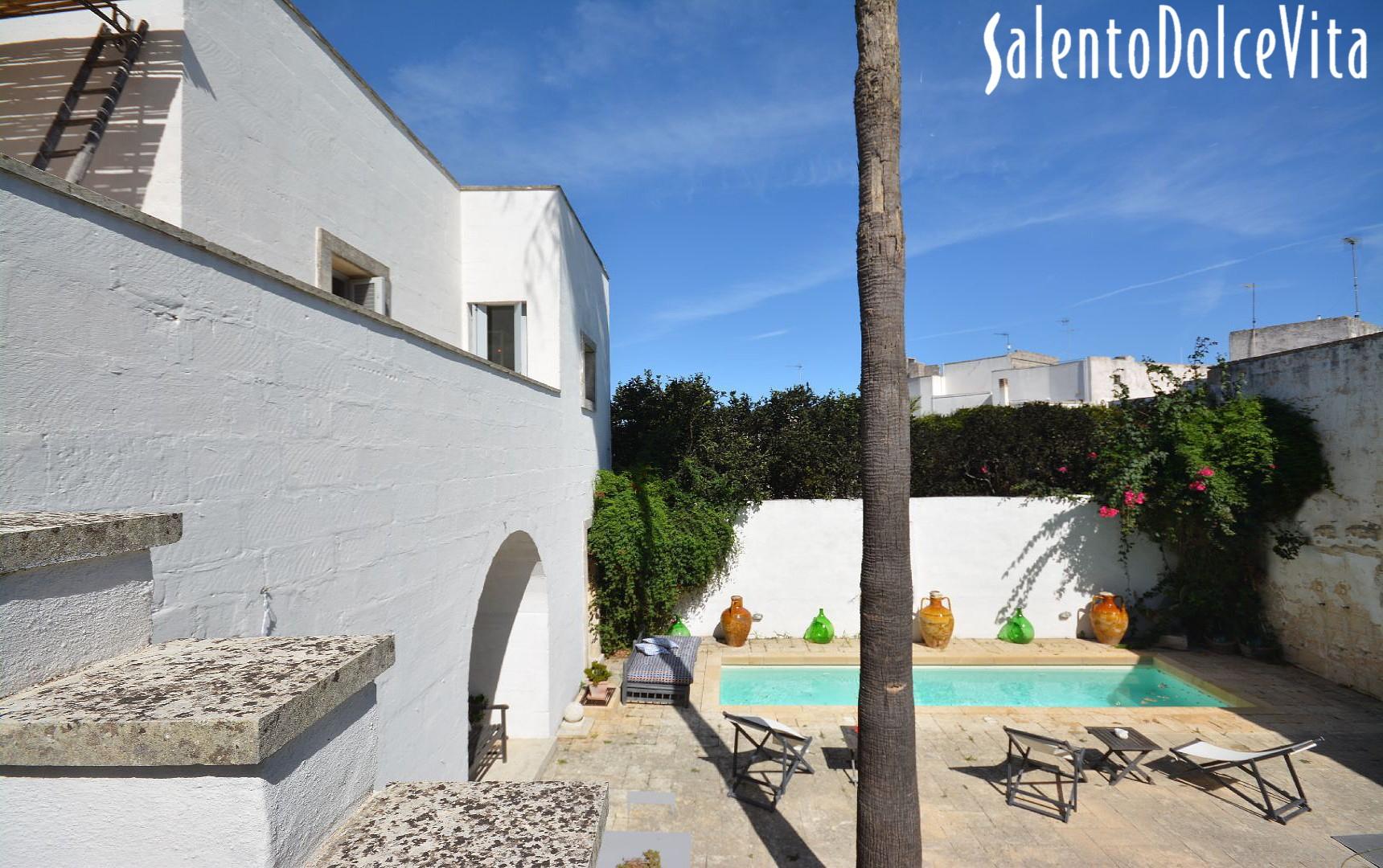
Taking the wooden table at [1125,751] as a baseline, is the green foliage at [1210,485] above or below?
above

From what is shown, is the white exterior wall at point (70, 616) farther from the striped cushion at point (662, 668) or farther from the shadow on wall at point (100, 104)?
the striped cushion at point (662, 668)

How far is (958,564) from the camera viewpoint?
11344mm

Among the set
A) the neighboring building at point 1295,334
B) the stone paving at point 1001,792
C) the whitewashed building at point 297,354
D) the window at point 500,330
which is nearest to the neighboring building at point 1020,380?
the neighboring building at point 1295,334

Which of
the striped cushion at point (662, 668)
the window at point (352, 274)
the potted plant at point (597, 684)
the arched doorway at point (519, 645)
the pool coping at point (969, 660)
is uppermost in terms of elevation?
the window at point (352, 274)

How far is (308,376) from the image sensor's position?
112 inches

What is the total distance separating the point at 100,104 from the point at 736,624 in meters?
9.65

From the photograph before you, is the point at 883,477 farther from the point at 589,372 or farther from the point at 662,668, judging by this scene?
the point at 589,372

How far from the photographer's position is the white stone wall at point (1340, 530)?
26.2 ft

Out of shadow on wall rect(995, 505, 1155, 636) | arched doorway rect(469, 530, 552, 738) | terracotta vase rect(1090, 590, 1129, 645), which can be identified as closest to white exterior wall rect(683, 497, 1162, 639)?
shadow on wall rect(995, 505, 1155, 636)

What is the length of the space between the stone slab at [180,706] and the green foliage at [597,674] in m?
8.17

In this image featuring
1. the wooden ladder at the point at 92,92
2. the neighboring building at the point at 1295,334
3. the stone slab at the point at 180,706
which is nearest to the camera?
the stone slab at the point at 180,706

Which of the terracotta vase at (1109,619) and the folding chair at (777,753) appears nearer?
the folding chair at (777,753)

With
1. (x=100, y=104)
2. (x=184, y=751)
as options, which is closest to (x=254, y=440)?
(x=184, y=751)

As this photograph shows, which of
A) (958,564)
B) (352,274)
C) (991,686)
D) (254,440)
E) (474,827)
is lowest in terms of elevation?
(991,686)
